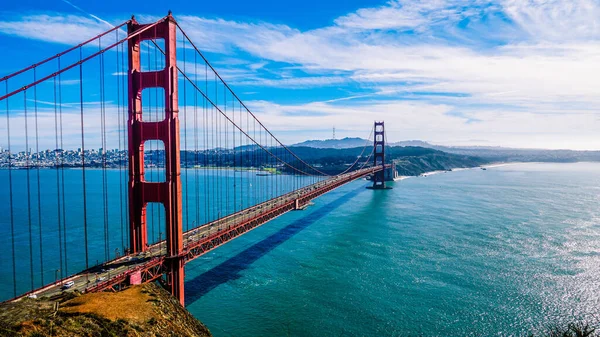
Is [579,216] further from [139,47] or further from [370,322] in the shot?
[139,47]

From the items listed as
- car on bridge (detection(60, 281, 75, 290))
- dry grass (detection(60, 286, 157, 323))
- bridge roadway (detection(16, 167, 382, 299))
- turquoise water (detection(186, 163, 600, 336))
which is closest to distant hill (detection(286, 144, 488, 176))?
turquoise water (detection(186, 163, 600, 336))

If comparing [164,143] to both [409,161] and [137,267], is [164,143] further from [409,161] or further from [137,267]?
[409,161]

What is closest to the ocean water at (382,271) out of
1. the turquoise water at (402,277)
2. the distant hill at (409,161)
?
the turquoise water at (402,277)

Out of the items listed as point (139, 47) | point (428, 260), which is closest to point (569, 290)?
point (428, 260)

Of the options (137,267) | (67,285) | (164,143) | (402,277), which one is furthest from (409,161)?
(67,285)

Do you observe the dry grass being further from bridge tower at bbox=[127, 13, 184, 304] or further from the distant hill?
the distant hill

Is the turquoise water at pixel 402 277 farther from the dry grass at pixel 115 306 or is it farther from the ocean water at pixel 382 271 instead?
the dry grass at pixel 115 306
